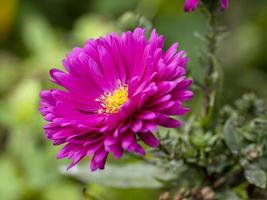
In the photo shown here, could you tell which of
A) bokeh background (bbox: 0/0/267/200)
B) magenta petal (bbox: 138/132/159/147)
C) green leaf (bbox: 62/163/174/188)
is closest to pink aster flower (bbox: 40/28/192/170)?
magenta petal (bbox: 138/132/159/147)

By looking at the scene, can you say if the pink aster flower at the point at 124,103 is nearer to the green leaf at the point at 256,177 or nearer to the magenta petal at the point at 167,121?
the magenta petal at the point at 167,121

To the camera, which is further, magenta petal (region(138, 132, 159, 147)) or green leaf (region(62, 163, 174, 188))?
green leaf (region(62, 163, 174, 188))

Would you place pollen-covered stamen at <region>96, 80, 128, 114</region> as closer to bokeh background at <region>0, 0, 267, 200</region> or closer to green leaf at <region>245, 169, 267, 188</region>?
green leaf at <region>245, 169, 267, 188</region>

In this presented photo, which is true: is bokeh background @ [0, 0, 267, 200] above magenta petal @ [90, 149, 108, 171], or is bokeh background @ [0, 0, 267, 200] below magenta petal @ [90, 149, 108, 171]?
above

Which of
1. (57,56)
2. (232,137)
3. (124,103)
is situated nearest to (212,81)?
(232,137)

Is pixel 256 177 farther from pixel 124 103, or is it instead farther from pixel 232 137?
pixel 124 103

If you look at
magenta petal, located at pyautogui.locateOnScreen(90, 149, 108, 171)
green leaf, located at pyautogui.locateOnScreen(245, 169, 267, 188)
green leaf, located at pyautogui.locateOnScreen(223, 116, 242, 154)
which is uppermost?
magenta petal, located at pyautogui.locateOnScreen(90, 149, 108, 171)

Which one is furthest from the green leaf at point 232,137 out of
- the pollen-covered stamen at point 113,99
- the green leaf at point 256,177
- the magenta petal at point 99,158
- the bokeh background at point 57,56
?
the bokeh background at point 57,56
